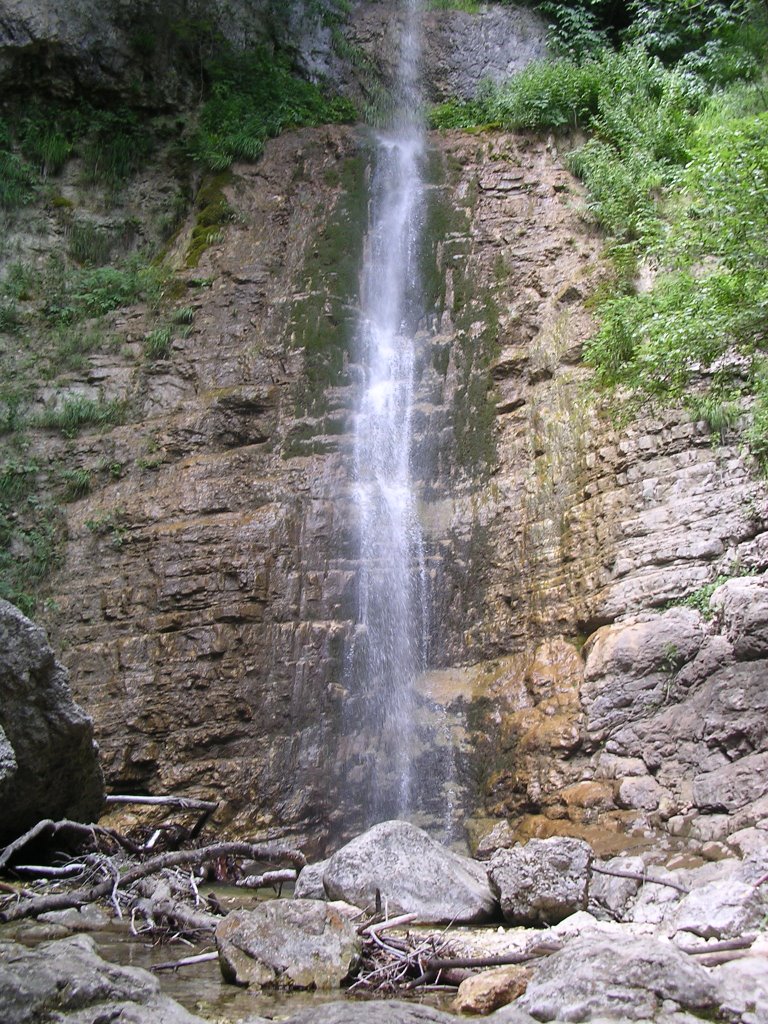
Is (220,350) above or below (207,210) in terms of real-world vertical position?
below

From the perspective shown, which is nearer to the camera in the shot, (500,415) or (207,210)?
(500,415)

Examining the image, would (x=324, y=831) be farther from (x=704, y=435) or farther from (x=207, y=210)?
(x=207, y=210)

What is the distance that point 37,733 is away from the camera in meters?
6.92

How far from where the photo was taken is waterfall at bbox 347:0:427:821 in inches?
414

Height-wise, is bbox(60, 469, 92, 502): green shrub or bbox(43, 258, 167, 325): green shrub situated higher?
bbox(43, 258, 167, 325): green shrub

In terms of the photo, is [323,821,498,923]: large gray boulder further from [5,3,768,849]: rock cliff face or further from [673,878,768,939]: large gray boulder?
[5,3,768,849]: rock cliff face

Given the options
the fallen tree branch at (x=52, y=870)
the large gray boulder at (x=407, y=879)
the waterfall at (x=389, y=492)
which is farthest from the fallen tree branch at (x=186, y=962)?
the waterfall at (x=389, y=492)

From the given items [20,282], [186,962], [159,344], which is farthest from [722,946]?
[20,282]

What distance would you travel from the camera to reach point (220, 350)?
13.6 meters

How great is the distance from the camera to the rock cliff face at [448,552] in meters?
8.66

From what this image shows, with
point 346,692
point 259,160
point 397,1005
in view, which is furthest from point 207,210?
point 397,1005

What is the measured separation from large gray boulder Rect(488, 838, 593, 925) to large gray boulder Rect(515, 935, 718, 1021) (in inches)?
88.0

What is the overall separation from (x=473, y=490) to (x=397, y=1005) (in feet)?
29.8

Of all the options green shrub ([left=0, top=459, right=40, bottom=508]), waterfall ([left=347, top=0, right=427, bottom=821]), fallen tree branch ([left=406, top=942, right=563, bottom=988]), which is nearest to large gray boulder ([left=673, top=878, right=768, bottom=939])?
fallen tree branch ([left=406, top=942, right=563, bottom=988])
